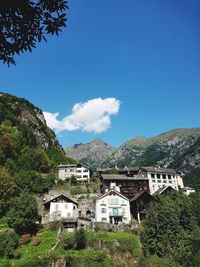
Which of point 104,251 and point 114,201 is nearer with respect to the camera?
point 104,251

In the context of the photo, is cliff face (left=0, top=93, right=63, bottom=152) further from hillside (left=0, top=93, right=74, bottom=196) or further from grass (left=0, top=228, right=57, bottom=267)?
grass (left=0, top=228, right=57, bottom=267)

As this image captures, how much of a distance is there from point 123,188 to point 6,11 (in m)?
70.3

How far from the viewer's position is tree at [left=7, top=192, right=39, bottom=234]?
162 ft

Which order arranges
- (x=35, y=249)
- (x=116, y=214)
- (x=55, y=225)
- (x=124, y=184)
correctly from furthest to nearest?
1. (x=124, y=184)
2. (x=116, y=214)
3. (x=55, y=225)
4. (x=35, y=249)

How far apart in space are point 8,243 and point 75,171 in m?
54.0

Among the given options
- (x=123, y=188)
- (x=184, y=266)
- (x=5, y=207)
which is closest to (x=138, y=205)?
(x=123, y=188)

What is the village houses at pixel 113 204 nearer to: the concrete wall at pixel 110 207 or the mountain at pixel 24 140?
the concrete wall at pixel 110 207

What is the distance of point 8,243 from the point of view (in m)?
43.4

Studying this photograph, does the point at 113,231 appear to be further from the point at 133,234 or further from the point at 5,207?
the point at 5,207

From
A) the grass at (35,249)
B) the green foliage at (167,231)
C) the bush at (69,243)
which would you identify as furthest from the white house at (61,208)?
the green foliage at (167,231)

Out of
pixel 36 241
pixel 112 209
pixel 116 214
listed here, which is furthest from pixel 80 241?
pixel 112 209

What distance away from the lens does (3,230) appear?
49781 millimetres

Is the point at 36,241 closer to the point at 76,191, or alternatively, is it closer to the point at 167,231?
the point at 167,231

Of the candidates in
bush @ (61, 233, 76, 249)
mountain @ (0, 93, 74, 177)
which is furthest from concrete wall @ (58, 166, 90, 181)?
bush @ (61, 233, 76, 249)
